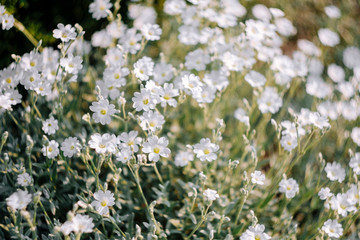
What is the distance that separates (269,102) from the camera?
301 cm

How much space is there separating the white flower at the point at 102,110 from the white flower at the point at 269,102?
4.22 feet

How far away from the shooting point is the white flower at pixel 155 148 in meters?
2.23

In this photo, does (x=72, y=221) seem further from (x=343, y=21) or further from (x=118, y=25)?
(x=343, y=21)

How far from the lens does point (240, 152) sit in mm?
3350

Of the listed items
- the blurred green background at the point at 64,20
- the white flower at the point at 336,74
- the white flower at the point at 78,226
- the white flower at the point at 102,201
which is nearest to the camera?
the white flower at the point at 78,226

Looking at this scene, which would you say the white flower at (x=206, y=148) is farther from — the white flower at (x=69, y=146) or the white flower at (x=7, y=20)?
the white flower at (x=7, y=20)

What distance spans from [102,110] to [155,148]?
1.46 feet

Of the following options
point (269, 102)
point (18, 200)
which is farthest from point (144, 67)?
point (18, 200)

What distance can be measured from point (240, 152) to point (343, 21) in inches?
114

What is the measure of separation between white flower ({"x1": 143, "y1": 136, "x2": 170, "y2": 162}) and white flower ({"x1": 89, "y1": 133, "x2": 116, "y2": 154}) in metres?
0.20

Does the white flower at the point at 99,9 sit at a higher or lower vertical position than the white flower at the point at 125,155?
higher

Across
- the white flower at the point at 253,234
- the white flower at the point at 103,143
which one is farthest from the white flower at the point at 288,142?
the white flower at the point at 103,143

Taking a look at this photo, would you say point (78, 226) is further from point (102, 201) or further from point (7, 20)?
point (7, 20)

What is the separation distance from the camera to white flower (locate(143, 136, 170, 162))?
2230mm
